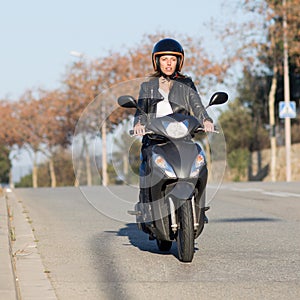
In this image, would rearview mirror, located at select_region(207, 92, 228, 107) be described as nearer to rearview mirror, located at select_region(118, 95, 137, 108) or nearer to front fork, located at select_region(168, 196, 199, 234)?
rearview mirror, located at select_region(118, 95, 137, 108)

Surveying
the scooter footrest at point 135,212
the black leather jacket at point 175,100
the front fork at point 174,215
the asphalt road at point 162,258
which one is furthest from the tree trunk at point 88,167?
the front fork at point 174,215

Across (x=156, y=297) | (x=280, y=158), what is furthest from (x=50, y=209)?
(x=280, y=158)

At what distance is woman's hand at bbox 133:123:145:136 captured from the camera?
7.34 metres

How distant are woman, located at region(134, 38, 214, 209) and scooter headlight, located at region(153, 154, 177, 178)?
0.29 meters

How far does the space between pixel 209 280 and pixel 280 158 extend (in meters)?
36.2

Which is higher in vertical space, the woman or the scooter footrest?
the woman

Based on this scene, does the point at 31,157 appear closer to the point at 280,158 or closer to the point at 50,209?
the point at 280,158

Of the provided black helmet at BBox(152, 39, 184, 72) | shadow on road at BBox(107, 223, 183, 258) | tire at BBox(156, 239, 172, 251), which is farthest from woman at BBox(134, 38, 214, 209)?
shadow on road at BBox(107, 223, 183, 258)

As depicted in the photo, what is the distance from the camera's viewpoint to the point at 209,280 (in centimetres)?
663

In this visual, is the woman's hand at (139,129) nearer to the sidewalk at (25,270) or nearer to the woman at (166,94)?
the woman at (166,94)

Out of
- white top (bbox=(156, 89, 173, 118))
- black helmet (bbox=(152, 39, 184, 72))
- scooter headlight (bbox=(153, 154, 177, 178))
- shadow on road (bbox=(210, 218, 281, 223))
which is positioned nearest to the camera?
scooter headlight (bbox=(153, 154, 177, 178))

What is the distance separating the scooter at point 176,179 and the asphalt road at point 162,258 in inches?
13.4

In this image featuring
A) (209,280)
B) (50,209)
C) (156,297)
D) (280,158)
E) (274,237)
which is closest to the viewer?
(156,297)

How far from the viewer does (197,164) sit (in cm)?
720
